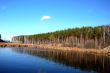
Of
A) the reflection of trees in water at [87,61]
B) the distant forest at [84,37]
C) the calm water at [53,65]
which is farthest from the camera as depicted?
the distant forest at [84,37]

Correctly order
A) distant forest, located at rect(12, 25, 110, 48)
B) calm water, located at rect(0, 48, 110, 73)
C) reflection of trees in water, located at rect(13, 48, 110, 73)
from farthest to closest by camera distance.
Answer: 1. distant forest, located at rect(12, 25, 110, 48)
2. reflection of trees in water, located at rect(13, 48, 110, 73)
3. calm water, located at rect(0, 48, 110, 73)

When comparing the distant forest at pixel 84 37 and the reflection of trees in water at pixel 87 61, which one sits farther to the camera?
the distant forest at pixel 84 37

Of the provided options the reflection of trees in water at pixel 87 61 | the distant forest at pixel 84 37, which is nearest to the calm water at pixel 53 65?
the reflection of trees in water at pixel 87 61

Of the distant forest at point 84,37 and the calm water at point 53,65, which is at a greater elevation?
the distant forest at point 84,37

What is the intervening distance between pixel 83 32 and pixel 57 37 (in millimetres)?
33731

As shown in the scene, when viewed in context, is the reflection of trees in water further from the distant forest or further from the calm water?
the distant forest

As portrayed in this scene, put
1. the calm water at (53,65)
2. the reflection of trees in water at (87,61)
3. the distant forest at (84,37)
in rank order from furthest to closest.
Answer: the distant forest at (84,37)
the reflection of trees in water at (87,61)
the calm water at (53,65)

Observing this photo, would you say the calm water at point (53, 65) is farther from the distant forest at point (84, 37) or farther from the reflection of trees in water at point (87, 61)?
the distant forest at point (84, 37)

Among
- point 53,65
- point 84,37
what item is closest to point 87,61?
point 53,65

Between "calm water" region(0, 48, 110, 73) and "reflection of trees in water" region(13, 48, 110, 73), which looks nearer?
"calm water" region(0, 48, 110, 73)

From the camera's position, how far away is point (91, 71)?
35125mm

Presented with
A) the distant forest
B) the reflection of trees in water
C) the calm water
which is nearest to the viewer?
the calm water

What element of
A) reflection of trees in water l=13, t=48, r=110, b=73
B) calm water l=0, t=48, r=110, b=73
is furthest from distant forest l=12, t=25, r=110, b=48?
calm water l=0, t=48, r=110, b=73

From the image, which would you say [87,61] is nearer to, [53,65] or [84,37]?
[53,65]
